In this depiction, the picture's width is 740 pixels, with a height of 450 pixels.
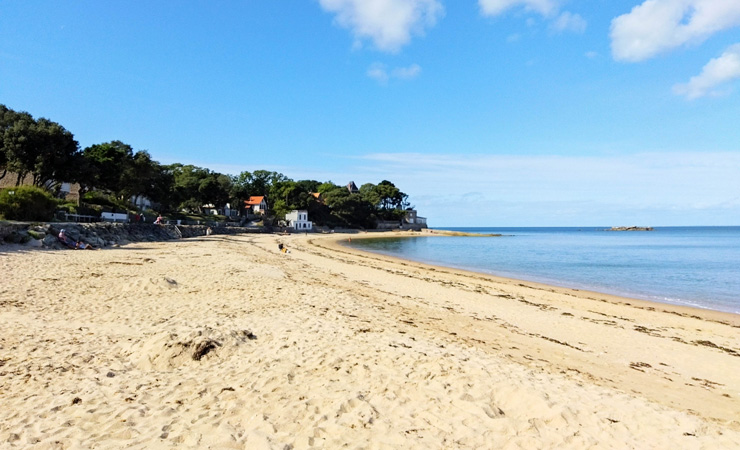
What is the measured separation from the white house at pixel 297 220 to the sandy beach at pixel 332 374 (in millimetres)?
76125

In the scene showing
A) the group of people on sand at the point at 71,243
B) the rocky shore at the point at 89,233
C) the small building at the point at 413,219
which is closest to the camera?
the rocky shore at the point at 89,233

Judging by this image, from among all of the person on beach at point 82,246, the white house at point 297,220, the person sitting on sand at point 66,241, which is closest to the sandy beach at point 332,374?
the person on beach at point 82,246

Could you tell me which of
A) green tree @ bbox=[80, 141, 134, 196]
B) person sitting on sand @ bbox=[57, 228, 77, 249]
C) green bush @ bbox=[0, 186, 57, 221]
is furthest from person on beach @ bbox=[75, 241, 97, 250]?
green tree @ bbox=[80, 141, 134, 196]

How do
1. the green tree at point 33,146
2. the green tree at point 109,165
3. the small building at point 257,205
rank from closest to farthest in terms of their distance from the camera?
the green tree at point 33,146 < the green tree at point 109,165 < the small building at point 257,205

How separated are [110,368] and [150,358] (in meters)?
0.56

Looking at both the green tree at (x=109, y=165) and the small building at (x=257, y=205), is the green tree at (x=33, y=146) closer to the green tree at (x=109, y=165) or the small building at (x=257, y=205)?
the green tree at (x=109, y=165)

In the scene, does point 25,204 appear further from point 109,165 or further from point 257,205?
point 257,205

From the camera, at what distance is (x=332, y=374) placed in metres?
6.24

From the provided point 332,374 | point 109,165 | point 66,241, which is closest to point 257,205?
point 109,165

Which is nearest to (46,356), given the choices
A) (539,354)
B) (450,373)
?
(450,373)

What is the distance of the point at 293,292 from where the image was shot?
13414mm

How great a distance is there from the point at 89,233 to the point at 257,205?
71.2 m

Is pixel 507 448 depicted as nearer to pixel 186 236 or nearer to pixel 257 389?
pixel 257 389

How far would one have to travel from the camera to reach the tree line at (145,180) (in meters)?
38.1
